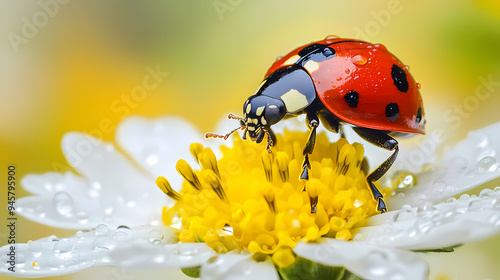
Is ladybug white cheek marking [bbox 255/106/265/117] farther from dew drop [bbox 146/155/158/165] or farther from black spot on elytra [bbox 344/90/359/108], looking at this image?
dew drop [bbox 146/155/158/165]

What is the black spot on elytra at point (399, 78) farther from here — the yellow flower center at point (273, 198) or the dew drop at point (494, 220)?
the dew drop at point (494, 220)

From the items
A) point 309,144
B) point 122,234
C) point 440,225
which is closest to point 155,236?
point 122,234

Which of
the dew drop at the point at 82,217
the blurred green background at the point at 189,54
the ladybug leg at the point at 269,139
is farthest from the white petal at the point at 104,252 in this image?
the blurred green background at the point at 189,54

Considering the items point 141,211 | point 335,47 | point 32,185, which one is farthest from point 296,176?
point 32,185

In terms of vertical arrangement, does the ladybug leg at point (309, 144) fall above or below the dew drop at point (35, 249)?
above

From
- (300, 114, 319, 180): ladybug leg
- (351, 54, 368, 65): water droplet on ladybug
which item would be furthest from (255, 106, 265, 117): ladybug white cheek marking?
(351, 54, 368, 65): water droplet on ladybug

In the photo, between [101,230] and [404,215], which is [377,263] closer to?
[404,215]

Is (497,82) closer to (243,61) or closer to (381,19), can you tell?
(381,19)
